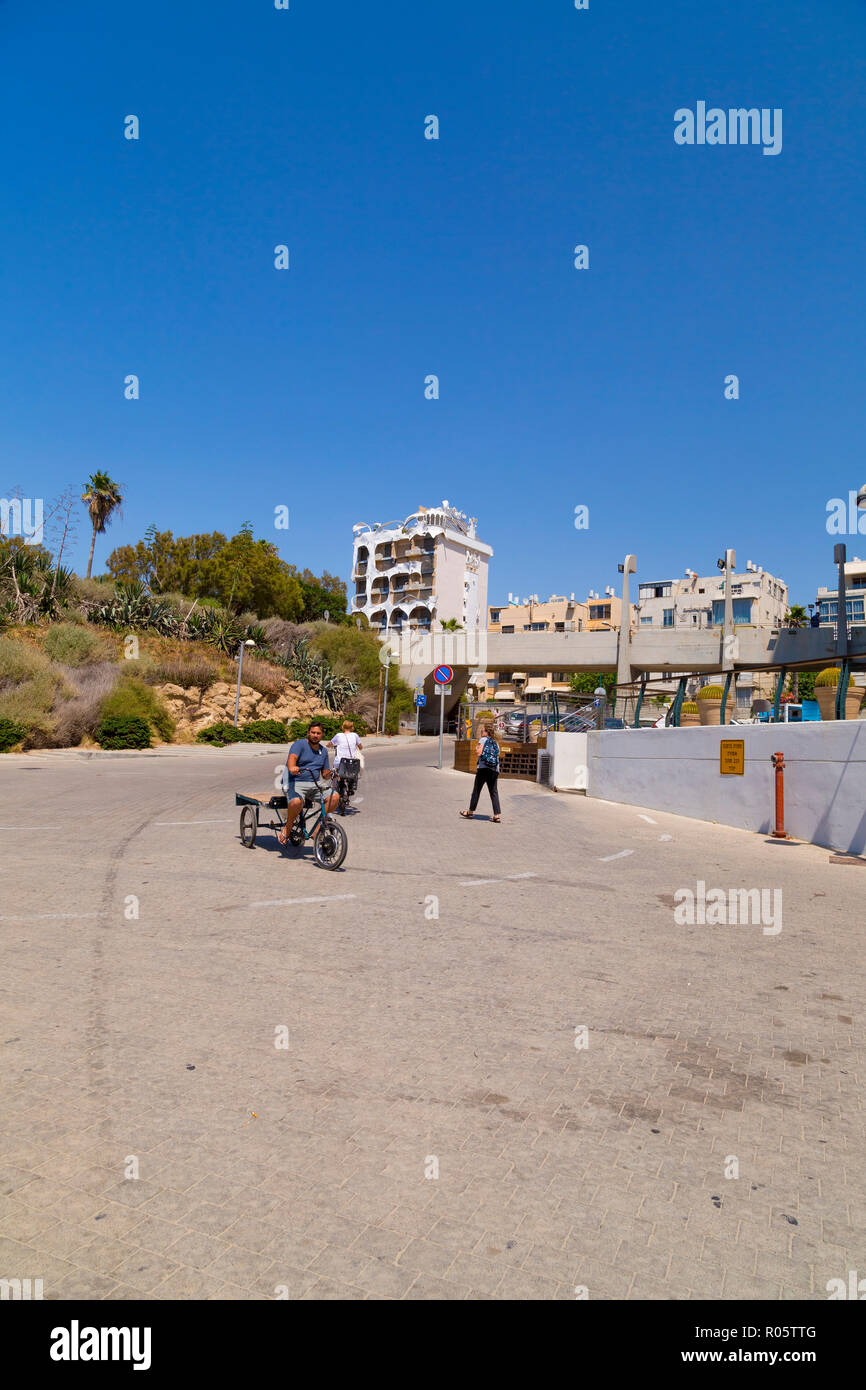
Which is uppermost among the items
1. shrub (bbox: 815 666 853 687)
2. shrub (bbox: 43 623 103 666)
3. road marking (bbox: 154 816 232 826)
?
shrub (bbox: 43 623 103 666)

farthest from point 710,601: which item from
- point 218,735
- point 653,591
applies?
point 218,735

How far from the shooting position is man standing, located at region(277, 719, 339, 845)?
33.2ft

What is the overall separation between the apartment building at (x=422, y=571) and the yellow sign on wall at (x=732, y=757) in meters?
88.8

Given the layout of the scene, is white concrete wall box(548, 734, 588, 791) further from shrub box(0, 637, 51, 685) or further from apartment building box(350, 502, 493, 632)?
apartment building box(350, 502, 493, 632)

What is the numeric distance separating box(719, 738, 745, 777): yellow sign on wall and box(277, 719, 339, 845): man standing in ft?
24.9

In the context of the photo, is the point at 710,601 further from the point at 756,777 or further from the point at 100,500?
the point at 756,777

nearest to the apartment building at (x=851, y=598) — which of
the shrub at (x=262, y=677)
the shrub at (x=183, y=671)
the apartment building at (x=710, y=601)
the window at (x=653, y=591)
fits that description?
the apartment building at (x=710, y=601)

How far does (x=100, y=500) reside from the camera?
1901 inches

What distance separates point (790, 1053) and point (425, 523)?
4253 inches

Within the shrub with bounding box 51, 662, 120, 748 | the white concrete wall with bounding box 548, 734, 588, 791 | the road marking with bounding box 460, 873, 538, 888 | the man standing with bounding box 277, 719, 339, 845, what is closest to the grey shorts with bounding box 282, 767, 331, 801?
the man standing with bounding box 277, 719, 339, 845

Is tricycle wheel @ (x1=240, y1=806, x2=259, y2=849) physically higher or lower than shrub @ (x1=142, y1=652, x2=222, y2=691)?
lower

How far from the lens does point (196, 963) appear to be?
5.86 metres

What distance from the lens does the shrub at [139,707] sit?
30.6 metres
